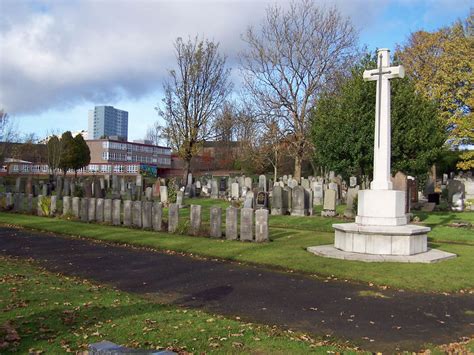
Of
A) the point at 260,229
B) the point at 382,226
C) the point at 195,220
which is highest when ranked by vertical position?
the point at 382,226

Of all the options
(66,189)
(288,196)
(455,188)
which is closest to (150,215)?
(288,196)

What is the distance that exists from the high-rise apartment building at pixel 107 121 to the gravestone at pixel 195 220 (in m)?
159

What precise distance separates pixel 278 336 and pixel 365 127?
19.9 metres

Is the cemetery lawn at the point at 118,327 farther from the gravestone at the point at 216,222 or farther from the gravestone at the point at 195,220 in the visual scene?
the gravestone at the point at 195,220

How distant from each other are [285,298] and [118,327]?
2.93 metres

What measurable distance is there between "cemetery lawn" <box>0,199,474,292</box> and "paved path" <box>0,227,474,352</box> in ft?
1.93

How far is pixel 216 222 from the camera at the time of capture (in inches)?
547

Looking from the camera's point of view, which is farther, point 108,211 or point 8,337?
point 108,211

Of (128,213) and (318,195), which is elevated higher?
(318,195)

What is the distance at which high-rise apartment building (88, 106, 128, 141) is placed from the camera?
170000 millimetres

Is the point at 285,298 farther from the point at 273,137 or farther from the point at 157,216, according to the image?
the point at 273,137

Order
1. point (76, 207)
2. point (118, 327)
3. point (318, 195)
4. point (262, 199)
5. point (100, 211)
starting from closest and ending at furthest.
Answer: point (118, 327)
point (100, 211)
point (76, 207)
point (262, 199)
point (318, 195)

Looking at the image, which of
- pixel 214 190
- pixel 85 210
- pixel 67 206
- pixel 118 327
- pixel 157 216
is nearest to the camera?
pixel 118 327

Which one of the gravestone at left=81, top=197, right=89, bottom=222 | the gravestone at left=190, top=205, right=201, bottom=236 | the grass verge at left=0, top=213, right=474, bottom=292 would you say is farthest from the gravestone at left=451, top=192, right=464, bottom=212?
the gravestone at left=81, top=197, right=89, bottom=222
